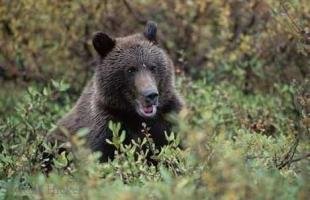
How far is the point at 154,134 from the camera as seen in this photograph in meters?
7.59

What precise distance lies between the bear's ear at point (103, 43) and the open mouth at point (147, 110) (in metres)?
0.67

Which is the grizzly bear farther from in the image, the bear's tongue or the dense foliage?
the dense foliage

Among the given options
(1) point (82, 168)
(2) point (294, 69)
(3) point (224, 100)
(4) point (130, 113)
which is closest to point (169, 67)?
(4) point (130, 113)

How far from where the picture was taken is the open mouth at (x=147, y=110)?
293 inches

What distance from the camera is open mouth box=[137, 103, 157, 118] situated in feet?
24.5

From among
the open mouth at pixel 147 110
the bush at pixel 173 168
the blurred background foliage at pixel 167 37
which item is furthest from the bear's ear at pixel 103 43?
the blurred background foliage at pixel 167 37

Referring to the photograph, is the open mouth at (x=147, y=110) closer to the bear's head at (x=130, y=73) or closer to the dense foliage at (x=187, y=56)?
the bear's head at (x=130, y=73)

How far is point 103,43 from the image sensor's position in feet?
25.6

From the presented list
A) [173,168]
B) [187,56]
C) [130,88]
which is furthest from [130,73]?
[187,56]

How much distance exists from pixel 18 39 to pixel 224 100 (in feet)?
9.37

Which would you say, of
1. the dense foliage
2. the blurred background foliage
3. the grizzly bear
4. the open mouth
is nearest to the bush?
the dense foliage

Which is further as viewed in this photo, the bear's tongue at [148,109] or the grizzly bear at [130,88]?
the grizzly bear at [130,88]

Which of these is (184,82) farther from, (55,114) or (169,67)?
(169,67)

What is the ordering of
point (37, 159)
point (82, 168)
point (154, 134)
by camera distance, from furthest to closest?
point (154, 134) < point (37, 159) < point (82, 168)
